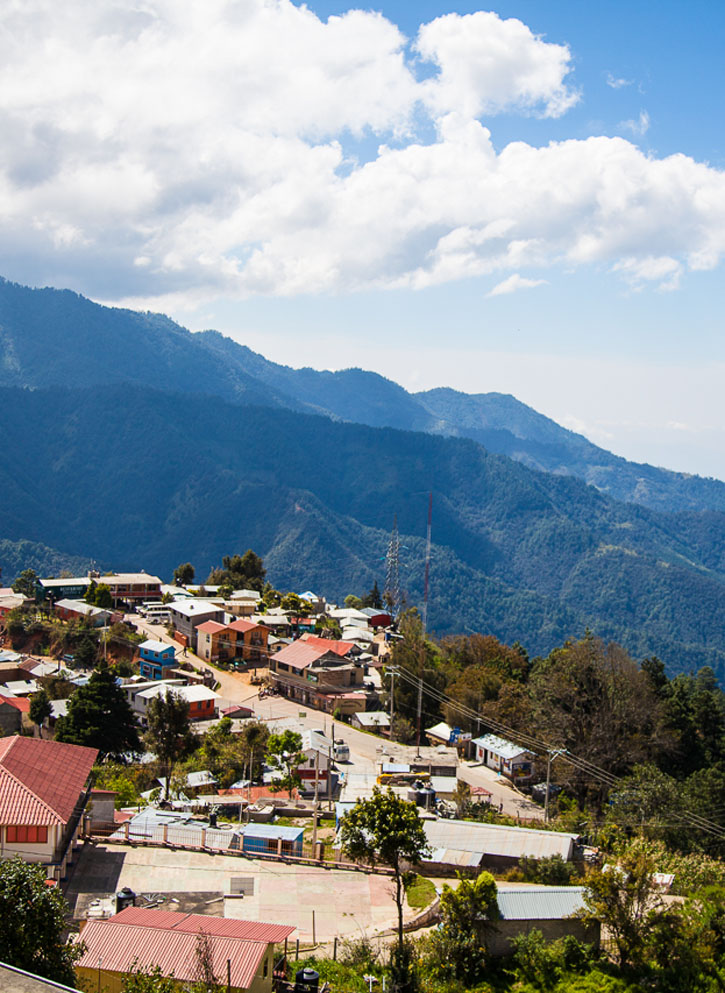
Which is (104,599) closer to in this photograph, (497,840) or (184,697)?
(184,697)

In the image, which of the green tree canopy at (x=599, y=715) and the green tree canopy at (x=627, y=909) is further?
the green tree canopy at (x=599, y=715)

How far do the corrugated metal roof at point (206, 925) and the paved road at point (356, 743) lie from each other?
2152 cm

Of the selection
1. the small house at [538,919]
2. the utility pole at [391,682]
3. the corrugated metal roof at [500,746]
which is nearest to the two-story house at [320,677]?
the utility pole at [391,682]

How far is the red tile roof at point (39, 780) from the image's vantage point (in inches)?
798

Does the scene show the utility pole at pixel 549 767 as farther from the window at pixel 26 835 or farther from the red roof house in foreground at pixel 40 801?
the window at pixel 26 835

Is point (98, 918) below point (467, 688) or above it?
below

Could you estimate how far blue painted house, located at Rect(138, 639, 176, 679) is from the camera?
55281mm

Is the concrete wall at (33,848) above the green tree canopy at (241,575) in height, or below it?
below

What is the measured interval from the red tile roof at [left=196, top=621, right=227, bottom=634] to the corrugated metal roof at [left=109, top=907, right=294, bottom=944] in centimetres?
4304

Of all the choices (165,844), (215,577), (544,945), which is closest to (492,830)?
(544,945)

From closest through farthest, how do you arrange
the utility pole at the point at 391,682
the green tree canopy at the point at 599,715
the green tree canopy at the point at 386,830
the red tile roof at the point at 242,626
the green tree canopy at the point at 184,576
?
the green tree canopy at the point at 386,830 < the green tree canopy at the point at 599,715 < the utility pole at the point at 391,682 < the red tile roof at the point at 242,626 < the green tree canopy at the point at 184,576

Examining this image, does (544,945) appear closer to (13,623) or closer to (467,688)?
(467,688)

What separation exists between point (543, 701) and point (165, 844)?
85.8ft

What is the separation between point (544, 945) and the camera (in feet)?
69.0
